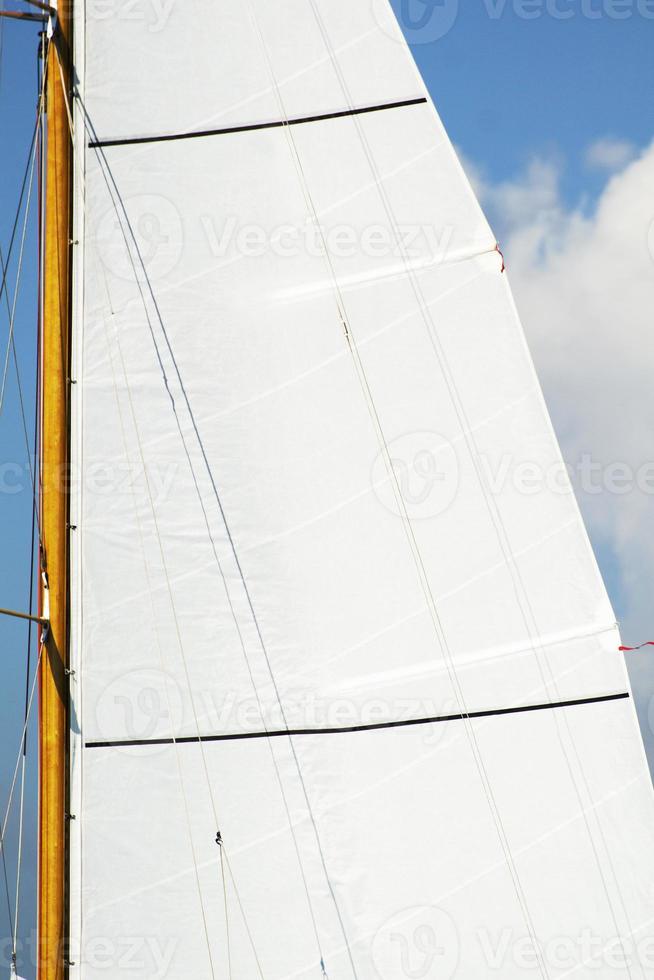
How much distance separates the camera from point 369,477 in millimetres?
6672

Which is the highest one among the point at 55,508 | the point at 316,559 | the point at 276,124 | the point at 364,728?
the point at 276,124

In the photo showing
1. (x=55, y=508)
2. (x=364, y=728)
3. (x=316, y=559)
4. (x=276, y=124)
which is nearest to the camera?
(x=55, y=508)

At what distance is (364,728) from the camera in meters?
6.46

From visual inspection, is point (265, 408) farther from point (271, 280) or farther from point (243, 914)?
point (243, 914)

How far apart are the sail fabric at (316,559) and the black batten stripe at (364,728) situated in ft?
0.04

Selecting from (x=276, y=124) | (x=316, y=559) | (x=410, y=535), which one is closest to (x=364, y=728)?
(x=316, y=559)

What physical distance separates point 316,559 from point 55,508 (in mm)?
1416

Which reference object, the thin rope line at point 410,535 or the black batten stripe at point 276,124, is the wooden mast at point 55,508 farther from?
the thin rope line at point 410,535

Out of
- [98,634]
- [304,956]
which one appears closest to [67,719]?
[98,634]

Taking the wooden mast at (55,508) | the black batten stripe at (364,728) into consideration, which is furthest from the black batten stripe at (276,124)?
the black batten stripe at (364,728)

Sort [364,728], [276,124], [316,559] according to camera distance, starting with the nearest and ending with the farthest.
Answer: [364,728], [316,559], [276,124]

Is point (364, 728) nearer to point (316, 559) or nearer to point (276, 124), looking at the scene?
point (316, 559)

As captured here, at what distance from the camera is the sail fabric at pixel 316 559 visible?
6.36 m

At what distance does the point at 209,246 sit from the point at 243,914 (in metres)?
3.62
